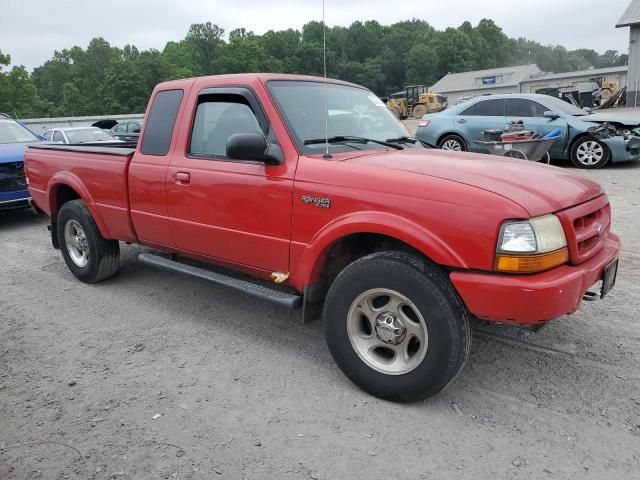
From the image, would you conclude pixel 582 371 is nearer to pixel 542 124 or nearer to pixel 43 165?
pixel 43 165

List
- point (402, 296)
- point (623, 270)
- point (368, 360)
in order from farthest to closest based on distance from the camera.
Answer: point (623, 270) < point (368, 360) < point (402, 296)

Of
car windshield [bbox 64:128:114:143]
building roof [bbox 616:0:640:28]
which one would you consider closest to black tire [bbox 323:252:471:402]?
car windshield [bbox 64:128:114:143]

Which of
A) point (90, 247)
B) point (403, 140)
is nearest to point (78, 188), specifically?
A: point (90, 247)

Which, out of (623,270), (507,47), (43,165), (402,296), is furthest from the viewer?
(507,47)

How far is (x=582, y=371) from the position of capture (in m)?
3.32

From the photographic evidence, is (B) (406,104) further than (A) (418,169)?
Yes

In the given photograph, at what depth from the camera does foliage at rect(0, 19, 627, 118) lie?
212ft

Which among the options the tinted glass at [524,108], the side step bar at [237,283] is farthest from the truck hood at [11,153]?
the tinted glass at [524,108]

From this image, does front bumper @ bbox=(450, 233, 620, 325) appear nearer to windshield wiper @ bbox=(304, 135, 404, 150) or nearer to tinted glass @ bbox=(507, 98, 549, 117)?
windshield wiper @ bbox=(304, 135, 404, 150)

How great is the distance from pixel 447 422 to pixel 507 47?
455 ft

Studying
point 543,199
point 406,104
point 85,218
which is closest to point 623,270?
point 543,199

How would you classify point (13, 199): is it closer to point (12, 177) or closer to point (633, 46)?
point (12, 177)

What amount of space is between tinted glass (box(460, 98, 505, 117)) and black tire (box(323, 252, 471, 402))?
32.0 ft

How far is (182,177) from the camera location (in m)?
3.96
